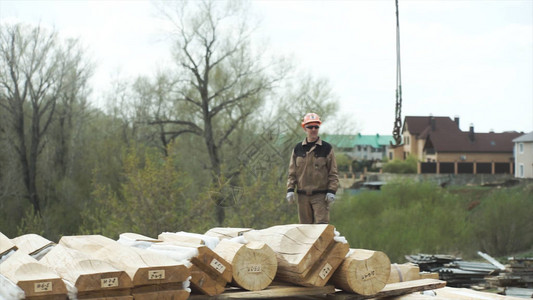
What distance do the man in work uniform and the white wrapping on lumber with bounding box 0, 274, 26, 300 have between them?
14.3ft

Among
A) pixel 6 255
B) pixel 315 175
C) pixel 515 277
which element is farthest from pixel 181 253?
pixel 515 277

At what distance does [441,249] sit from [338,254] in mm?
20903

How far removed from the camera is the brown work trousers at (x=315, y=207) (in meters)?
8.54

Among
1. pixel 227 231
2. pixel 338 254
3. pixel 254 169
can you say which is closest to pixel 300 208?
pixel 227 231

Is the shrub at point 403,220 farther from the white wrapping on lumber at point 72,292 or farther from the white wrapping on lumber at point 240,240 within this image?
the white wrapping on lumber at point 72,292

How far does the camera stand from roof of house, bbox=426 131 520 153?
62.6m

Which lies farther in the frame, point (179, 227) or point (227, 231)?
point (179, 227)

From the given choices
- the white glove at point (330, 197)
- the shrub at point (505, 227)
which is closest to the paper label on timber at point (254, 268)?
the white glove at point (330, 197)

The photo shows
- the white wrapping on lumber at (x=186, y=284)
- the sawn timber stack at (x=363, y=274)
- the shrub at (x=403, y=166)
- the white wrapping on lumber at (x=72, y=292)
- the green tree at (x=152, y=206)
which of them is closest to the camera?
the white wrapping on lumber at (x=72, y=292)

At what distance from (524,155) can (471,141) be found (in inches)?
557

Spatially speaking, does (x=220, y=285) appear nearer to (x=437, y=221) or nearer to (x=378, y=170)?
(x=437, y=221)

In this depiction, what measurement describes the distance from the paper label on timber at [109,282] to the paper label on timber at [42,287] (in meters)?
0.36

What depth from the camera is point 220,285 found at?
552 centimetres

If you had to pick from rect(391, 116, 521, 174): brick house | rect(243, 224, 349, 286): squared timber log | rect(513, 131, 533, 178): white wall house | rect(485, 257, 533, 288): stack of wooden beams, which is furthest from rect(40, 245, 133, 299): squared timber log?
rect(391, 116, 521, 174): brick house
